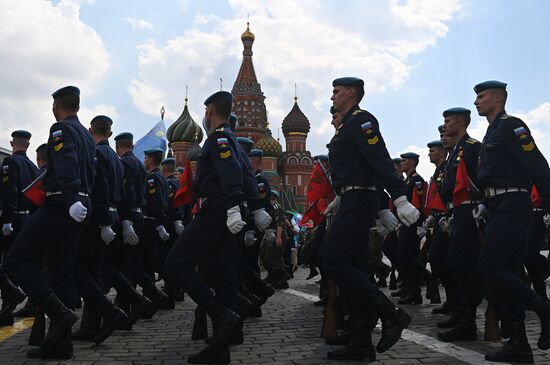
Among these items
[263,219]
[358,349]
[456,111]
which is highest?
[456,111]

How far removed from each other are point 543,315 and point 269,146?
66230 mm

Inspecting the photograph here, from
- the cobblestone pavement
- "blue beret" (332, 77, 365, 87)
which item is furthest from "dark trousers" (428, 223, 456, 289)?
"blue beret" (332, 77, 365, 87)

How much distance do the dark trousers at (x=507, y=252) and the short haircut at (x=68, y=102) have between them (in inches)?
154

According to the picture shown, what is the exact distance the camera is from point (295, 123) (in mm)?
74750

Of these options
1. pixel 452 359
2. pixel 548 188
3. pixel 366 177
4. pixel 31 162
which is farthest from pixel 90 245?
pixel 548 188

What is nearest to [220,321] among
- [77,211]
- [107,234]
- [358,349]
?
[358,349]

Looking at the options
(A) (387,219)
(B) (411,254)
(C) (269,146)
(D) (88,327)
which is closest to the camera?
(A) (387,219)

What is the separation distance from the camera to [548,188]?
4562 millimetres

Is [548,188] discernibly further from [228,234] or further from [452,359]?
[228,234]

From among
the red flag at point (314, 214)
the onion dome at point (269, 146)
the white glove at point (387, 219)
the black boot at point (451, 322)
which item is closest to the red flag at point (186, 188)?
the white glove at point (387, 219)

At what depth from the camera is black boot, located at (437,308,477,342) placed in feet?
17.5

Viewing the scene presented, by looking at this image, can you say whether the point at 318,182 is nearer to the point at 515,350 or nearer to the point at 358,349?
the point at 358,349

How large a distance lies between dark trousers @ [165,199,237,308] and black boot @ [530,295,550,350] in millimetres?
2499

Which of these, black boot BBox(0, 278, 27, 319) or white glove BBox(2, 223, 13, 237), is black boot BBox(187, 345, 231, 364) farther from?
white glove BBox(2, 223, 13, 237)
